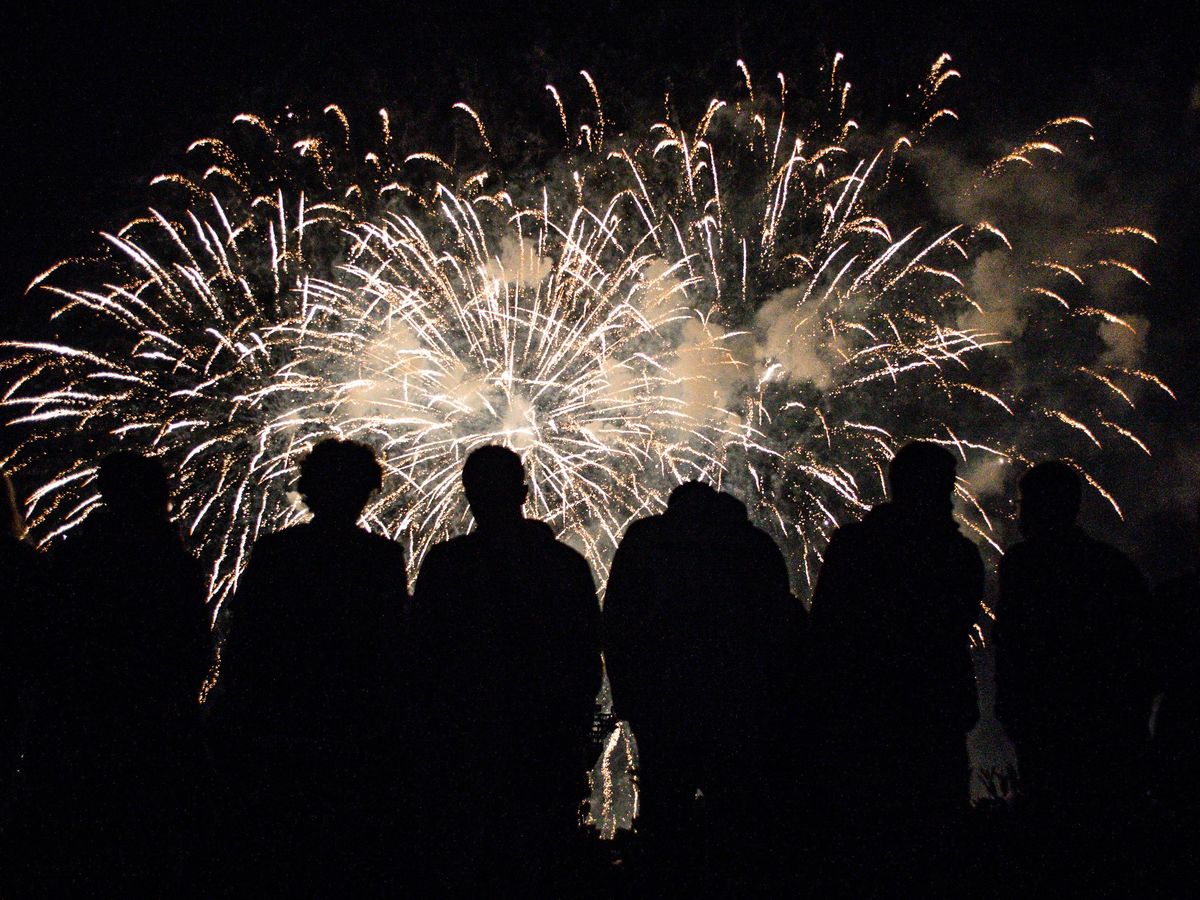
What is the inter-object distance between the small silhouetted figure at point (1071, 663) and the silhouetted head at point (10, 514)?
16.4 ft

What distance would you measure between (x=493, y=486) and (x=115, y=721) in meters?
2.03

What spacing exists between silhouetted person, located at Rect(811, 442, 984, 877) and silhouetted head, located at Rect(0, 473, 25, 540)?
13.4 ft

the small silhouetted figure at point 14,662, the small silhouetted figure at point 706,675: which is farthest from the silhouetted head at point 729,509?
the small silhouetted figure at point 14,662

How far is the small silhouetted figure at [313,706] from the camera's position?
3.62 m

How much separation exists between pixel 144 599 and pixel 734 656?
2.79 metres

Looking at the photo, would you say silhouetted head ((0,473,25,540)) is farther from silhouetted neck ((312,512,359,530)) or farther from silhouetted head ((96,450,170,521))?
silhouetted neck ((312,512,359,530))

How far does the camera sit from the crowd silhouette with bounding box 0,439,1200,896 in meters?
3.70

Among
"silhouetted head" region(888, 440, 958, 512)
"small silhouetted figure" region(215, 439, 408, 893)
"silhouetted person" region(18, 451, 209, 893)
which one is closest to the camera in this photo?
"small silhouetted figure" region(215, 439, 408, 893)

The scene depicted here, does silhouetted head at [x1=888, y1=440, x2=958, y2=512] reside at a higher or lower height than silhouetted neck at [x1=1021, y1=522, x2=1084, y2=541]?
higher

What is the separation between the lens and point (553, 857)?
3830mm

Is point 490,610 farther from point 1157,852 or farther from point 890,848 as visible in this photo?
point 1157,852

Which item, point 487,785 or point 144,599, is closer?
point 487,785

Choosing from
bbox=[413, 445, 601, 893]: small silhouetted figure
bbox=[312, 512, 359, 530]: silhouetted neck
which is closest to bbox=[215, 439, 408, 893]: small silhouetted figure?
bbox=[312, 512, 359, 530]: silhouetted neck

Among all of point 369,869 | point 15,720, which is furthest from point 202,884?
point 15,720
